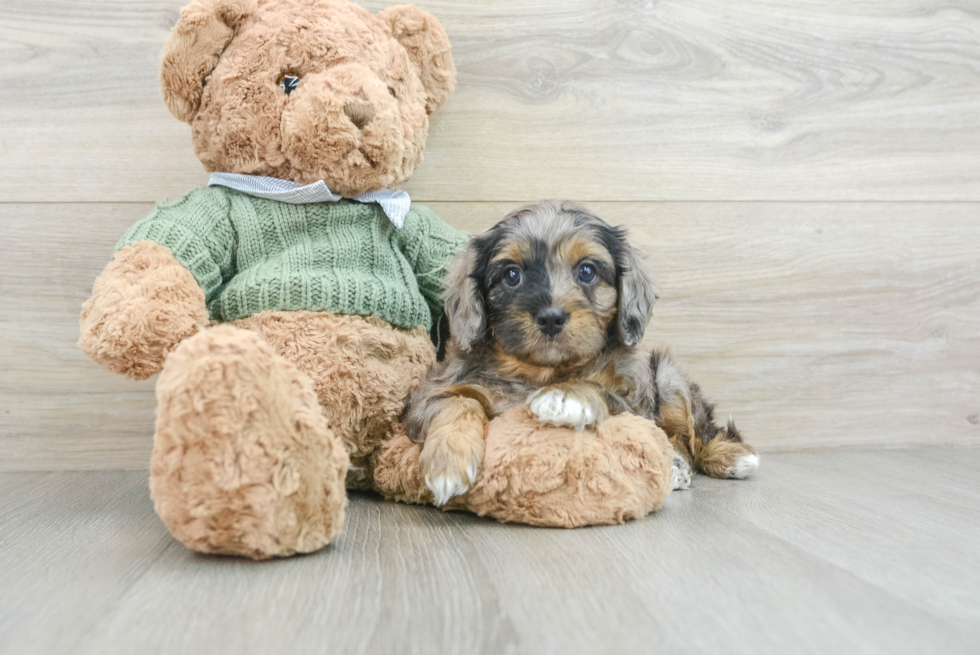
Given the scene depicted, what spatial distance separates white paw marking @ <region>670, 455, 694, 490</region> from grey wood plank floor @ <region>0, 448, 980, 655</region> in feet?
0.55

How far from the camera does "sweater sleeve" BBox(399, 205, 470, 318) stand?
2100mm

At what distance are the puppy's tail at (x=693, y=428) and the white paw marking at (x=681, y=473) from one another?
6 centimetres

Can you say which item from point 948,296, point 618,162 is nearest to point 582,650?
point 618,162

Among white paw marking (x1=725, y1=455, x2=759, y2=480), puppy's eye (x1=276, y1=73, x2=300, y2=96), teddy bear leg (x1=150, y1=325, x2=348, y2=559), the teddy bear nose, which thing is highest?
puppy's eye (x1=276, y1=73, x2=300, y2=96)

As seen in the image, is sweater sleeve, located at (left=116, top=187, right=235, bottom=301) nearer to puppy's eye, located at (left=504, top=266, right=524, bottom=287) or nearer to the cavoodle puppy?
the cavoodle puppy

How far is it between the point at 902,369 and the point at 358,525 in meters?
2.07

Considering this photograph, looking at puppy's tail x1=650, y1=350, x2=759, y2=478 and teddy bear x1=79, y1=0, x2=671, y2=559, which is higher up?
teddy bear x1=79, y1=0, x2=671, y2=559

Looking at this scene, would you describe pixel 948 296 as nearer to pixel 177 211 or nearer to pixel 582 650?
pixel 582 650

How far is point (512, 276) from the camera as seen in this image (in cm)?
181

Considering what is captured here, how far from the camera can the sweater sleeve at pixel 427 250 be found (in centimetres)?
210

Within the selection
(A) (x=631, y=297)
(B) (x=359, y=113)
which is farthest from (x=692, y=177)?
(B) (x=359, y=113)

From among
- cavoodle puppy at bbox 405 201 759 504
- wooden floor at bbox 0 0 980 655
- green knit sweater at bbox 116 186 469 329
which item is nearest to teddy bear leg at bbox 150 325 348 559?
wooden floor at bbox 0 0 980 655

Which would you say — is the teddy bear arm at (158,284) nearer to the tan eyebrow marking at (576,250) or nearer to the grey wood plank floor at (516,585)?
the grey wood plank floor at (516,585)

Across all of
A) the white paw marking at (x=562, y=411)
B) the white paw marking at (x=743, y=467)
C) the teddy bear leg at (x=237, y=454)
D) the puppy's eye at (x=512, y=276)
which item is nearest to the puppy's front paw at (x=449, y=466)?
the white paw marking at (x=562, y=411)
